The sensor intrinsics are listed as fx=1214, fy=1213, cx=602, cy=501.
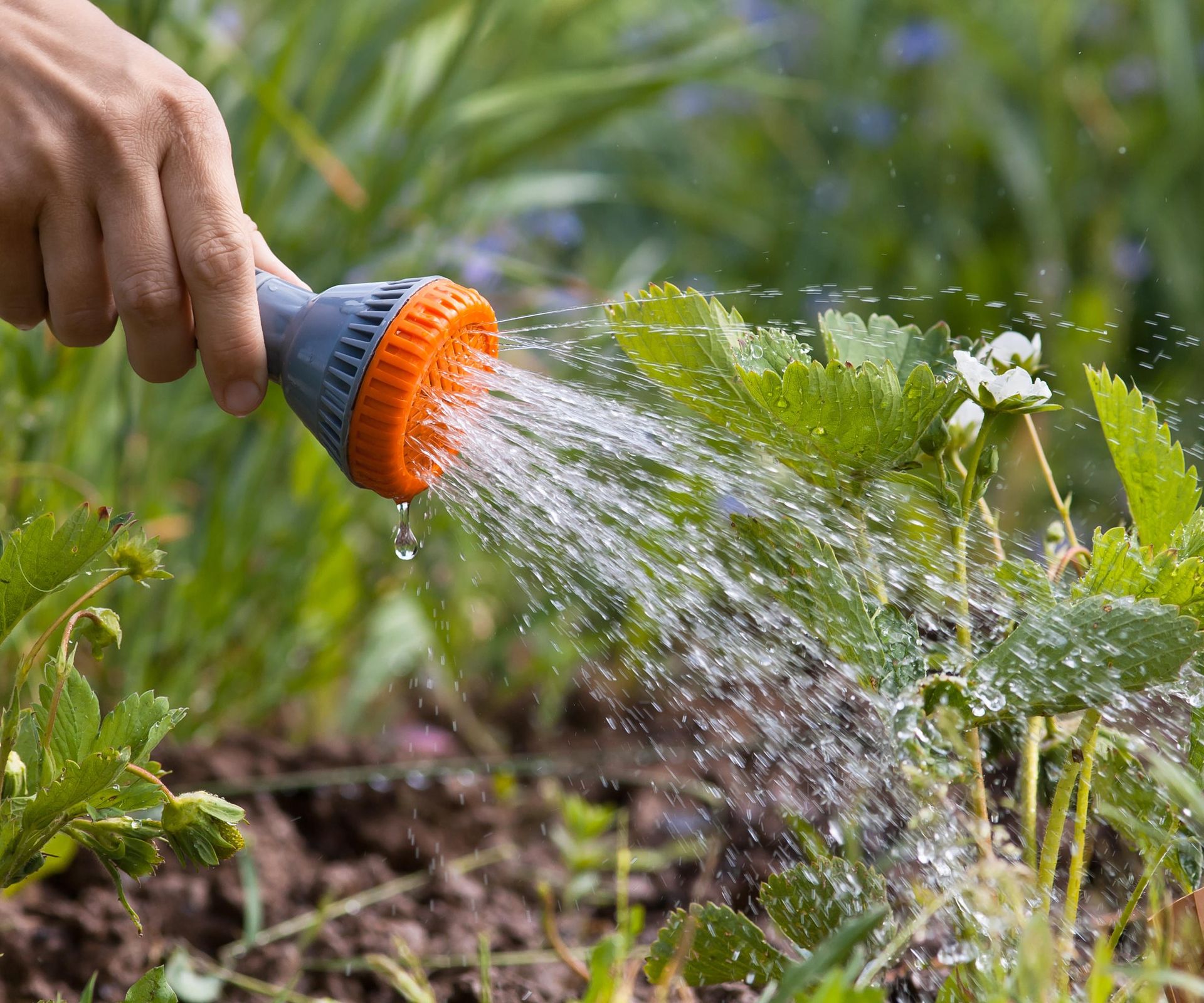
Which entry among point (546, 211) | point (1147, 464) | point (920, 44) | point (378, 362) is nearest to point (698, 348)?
point (378, 362)

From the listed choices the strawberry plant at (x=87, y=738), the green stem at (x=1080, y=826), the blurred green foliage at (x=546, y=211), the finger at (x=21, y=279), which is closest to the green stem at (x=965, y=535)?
the green stem at (x=1080, y=826)

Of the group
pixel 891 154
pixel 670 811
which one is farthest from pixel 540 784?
pixel 891 154

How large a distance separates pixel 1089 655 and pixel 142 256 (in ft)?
2.73

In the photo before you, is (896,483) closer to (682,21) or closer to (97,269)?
(97,269)

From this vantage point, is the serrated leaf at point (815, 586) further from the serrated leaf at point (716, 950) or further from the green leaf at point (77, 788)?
the green leaf at point (77, 788)

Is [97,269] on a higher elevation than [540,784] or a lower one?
higher

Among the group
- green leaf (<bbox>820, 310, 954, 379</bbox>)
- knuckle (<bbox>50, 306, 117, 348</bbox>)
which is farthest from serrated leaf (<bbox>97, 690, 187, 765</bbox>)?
green leaf (<bbox>820, 310, 954, 379</bbox>)

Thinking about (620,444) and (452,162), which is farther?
(452,162)

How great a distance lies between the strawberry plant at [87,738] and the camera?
85cm

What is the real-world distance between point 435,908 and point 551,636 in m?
0.90

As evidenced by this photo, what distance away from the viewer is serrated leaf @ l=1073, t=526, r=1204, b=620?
899 mm

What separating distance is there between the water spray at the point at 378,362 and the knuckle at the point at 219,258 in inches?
2.6

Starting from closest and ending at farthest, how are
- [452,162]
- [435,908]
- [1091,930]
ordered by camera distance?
[1091,930]
[435,908]
[452,162]

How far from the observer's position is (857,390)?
0.94 metres
